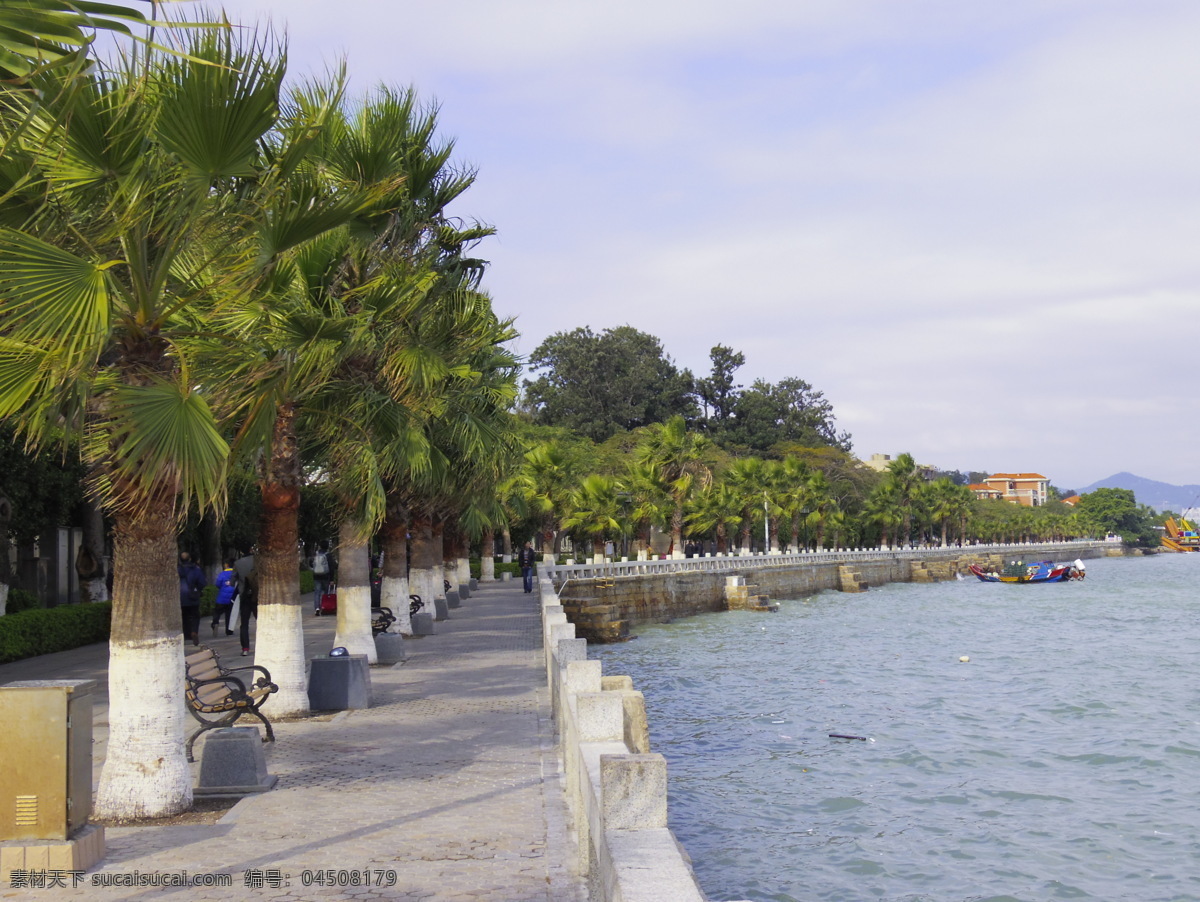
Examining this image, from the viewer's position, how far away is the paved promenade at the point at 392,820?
6547 mm

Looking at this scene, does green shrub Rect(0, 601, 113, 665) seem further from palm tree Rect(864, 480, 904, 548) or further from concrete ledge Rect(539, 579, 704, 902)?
palm tree Rect(864, 480, 904, 548)

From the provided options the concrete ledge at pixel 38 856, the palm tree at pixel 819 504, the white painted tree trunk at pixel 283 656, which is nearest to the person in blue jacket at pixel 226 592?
the white painted tree trunk at pixel 283 656

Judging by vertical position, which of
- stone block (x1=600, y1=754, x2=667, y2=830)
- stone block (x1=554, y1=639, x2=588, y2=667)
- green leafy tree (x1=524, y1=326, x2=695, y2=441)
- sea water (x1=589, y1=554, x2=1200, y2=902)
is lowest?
sea water (x1=589, y1=554, x2=1200, y2=902)

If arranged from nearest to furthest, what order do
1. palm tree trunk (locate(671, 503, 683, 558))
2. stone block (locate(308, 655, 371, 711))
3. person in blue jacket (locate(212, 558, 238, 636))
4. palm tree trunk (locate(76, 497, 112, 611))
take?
stone block (locate(308, 655, 371, 711)), person in blue jacket (locate(212, 558, 238, 636)), palm tree trunk (locate(76, 497, 112, 611)), palm tree trunk (locate(671, 503, 683, 558))

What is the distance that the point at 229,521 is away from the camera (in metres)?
36.1

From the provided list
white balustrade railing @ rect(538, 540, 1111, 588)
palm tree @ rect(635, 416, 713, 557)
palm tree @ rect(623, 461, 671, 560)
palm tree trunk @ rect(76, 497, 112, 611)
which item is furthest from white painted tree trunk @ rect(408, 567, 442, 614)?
palm tree @ rect(635, 416, 713, 557)

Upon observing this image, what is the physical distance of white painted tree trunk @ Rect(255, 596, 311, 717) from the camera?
1270 centimetres

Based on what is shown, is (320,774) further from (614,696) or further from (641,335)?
(641,335)

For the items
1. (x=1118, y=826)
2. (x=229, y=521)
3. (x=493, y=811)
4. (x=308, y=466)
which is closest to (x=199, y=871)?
(x=493, y=811)

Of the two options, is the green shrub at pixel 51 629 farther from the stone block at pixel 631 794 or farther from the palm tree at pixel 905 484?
the palm tree at pixel 905 484

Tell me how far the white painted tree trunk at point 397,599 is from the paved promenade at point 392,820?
780 centimetres

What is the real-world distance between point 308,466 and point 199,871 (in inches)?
391

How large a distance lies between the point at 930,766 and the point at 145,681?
1197 cm

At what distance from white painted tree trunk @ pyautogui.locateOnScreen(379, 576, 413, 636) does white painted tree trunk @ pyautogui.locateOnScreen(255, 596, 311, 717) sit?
9379mm
